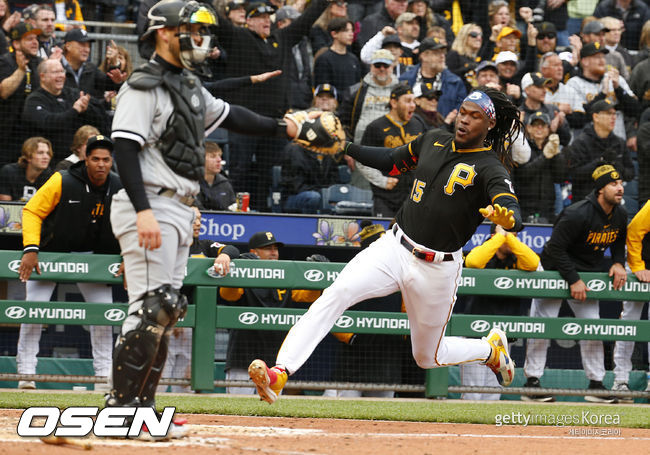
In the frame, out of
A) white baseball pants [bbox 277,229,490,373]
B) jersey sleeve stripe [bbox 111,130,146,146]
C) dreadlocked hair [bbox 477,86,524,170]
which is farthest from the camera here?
dreadlocked hair [bbox 477,86,524,170]

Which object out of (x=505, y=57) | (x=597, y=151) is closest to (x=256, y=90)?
(x=505, y=57)

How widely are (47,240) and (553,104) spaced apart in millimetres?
5901

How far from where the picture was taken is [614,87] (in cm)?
1088

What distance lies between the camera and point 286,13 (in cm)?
1095

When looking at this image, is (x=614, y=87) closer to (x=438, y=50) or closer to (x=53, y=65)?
(x=438, y=50)

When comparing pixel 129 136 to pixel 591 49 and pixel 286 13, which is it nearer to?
pixel 286 13

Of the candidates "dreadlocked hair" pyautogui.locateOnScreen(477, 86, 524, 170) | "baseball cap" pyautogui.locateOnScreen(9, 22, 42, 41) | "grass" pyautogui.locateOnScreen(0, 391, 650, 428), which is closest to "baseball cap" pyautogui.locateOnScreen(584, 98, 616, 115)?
"grass" pyautogui.locateOnScreen(0, 391, 650, 428)

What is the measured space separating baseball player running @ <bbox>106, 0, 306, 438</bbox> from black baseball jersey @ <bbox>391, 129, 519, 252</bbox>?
1.49 metres

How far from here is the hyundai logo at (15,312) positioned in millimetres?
7559

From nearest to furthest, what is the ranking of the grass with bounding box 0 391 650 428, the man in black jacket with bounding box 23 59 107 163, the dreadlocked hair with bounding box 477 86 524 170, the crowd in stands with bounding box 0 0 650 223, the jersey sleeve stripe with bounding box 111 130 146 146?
the jersey sleeve stripe with bounding box 111 130 146 146 → the dreadlocked hair with bounding box 477 86 524 170 → the grass with bounding box 0 391 650 428 → the man in black jacket with bounding box 23 59 107 163 → the crowd in stands with bounding box 0 0 650 223

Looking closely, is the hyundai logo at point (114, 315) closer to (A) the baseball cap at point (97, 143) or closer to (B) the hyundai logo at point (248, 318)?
(B) the hyundai logo at point (248, 318)

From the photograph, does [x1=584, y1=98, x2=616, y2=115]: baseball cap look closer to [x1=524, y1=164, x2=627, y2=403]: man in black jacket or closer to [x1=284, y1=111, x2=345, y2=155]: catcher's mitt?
[x1=524, y1=164, x2=627, y2=403]: man in black jacket

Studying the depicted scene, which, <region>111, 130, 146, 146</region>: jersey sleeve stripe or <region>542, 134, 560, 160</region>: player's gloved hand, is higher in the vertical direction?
<region>111, 130, 146, 146</region>: jersey sleeve stripe

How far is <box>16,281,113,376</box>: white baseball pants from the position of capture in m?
7.67
